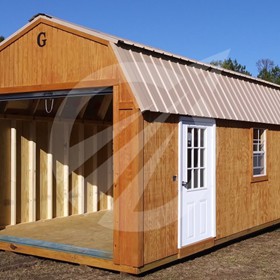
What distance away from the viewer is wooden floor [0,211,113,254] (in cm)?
826

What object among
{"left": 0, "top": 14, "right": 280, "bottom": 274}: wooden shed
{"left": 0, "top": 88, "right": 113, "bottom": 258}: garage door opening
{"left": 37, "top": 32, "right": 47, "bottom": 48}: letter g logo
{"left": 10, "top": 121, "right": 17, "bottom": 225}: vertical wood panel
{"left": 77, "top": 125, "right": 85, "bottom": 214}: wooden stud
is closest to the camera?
{"left": 0, "top": 14, "right": 280, "bottom": 274}: wooden shed

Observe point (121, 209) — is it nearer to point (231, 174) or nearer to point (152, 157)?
point (152, 157)

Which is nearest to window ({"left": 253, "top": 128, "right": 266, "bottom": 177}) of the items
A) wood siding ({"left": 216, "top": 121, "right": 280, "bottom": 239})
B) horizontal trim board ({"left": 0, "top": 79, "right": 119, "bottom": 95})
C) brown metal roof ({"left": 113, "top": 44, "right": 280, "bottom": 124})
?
wood siding ({"left": 216, "top": 121, "right": 280, "bottom": 239})

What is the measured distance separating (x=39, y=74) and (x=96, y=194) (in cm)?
491

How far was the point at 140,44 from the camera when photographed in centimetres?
755

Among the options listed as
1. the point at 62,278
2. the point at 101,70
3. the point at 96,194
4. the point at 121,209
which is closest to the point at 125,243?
the point at 121,209

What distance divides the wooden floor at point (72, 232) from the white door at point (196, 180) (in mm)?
1257

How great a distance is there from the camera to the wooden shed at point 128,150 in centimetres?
690

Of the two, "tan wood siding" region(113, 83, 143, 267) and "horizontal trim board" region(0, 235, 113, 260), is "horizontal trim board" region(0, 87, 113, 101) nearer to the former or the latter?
"tan wood siding" region(113, 83, 143, 267)

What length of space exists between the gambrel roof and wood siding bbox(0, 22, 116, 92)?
17 centimetres

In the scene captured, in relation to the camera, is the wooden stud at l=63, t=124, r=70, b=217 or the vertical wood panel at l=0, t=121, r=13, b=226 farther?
the wooden stud at l=63, t=124, r=70, b=217

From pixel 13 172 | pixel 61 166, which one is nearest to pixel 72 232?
pixel 13 172

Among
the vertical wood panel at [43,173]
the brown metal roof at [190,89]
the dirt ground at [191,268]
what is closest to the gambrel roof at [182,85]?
the brown metal roof at [190,89]

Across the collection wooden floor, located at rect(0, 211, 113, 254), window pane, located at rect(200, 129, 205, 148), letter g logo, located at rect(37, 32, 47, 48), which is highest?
letter g logo, located at rect(37, 32, 47, 48)
